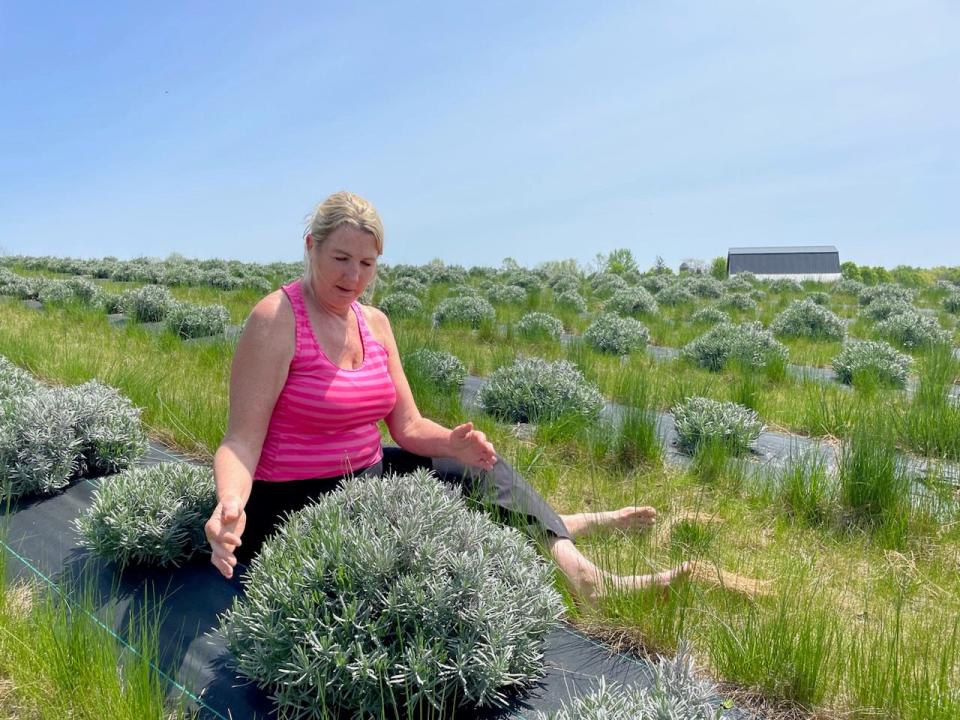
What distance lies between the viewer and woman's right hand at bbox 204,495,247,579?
2148 mm

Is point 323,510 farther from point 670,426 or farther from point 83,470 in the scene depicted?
point 670,426

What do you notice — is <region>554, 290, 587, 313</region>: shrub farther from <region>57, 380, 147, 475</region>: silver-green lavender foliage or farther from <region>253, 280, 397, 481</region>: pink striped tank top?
<region>253, 280, 397, 481</region>: pink striped tank top

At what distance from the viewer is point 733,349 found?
7.90m

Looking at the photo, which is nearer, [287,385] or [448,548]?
[448,548]

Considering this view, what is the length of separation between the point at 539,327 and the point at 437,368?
3293 millimetres

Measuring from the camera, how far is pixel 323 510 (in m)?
2.41

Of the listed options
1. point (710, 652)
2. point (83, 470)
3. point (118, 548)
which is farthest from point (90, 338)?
point (710, 652)

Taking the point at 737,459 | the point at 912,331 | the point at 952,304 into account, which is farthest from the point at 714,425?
the point at 952,304

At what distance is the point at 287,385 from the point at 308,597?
43.1 inches

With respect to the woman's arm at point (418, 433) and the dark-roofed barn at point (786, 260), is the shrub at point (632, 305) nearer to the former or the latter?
the woman's arm at point (418, 433)

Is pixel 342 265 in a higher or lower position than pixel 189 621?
higher

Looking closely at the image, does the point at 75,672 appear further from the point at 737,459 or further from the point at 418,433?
the point at 737,459

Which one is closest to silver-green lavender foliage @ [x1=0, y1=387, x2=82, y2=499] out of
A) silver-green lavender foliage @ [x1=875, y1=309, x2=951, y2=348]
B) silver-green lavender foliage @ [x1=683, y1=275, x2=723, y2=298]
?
silver-green lavender foliage @ [x1=875, y1=309, x2=951, y2=348]

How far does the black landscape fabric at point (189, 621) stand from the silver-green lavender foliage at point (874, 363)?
5887 mm
